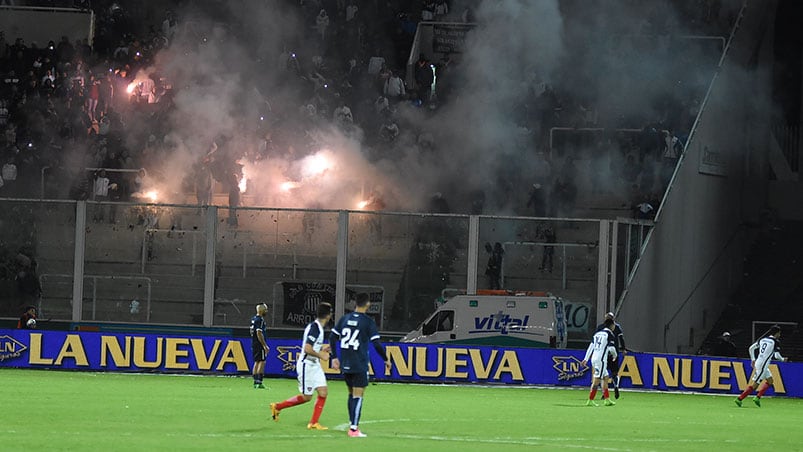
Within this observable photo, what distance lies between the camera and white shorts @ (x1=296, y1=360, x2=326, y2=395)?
19031 millimetres

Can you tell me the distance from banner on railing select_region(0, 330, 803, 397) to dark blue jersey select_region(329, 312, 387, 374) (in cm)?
1363

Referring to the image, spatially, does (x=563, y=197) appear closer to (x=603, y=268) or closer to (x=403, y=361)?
(x=603, y=268)

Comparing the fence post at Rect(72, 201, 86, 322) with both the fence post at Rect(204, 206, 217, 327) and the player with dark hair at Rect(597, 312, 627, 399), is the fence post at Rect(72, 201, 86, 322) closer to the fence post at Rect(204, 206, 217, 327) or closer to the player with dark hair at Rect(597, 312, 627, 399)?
the fence post at Rect(204, 206, 217, 327)

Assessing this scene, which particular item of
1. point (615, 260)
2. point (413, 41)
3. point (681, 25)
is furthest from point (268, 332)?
point (681, 25)

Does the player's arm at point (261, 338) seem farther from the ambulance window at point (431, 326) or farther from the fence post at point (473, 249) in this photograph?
the fence post at point (473, 249)

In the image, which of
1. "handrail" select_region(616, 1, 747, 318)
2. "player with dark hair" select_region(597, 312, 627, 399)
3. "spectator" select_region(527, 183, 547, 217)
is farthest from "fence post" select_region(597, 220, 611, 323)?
"player with dark hair" select_region(597, 312, 627, 399)

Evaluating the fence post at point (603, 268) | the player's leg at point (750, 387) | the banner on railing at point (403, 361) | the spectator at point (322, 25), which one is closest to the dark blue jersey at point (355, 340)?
the player's leg at point (750, 387)

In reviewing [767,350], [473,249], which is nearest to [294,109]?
[473,249]

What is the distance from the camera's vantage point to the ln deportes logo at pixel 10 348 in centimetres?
3291

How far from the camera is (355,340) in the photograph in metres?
18.5

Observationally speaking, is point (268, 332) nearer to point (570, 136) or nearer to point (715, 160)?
point (570, 136)

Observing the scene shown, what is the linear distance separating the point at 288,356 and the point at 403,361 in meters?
2.71

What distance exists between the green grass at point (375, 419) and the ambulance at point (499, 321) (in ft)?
8.66

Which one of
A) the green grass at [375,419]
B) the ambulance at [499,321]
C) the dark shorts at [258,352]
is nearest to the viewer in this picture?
the green grass at [375,419]
